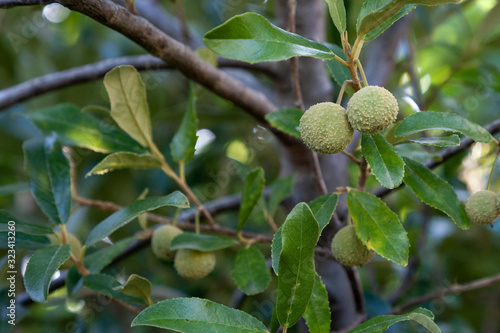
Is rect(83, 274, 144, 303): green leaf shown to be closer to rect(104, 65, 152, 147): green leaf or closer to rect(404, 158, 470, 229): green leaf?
rect(104, 65, 152, 147): green leaf

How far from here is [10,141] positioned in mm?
1603

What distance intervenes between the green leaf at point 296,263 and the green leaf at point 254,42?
19 centimetres

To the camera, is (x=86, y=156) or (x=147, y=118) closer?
(x=147, y=118)

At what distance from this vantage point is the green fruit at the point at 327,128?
2.07 feet

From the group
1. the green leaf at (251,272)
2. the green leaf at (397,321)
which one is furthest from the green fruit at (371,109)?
the green leaf at (251,272)

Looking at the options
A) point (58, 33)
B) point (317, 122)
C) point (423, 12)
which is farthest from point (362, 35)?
point (58, 33)

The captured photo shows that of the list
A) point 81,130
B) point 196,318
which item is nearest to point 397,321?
point 196,318

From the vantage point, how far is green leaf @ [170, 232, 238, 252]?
2.94ft

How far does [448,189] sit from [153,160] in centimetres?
53

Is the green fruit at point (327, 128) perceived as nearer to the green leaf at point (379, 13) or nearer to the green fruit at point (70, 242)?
the green leaf at point (379, 13)

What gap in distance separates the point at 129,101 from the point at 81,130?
176mm

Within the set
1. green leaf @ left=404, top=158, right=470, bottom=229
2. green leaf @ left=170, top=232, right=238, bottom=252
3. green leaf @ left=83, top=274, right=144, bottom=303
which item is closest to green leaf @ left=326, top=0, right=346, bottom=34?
green leaf @ left=404, top=158, right=470, bottom=229

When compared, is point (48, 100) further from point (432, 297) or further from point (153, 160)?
point (432, 297)

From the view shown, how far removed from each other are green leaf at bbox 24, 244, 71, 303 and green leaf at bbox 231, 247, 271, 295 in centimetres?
31
